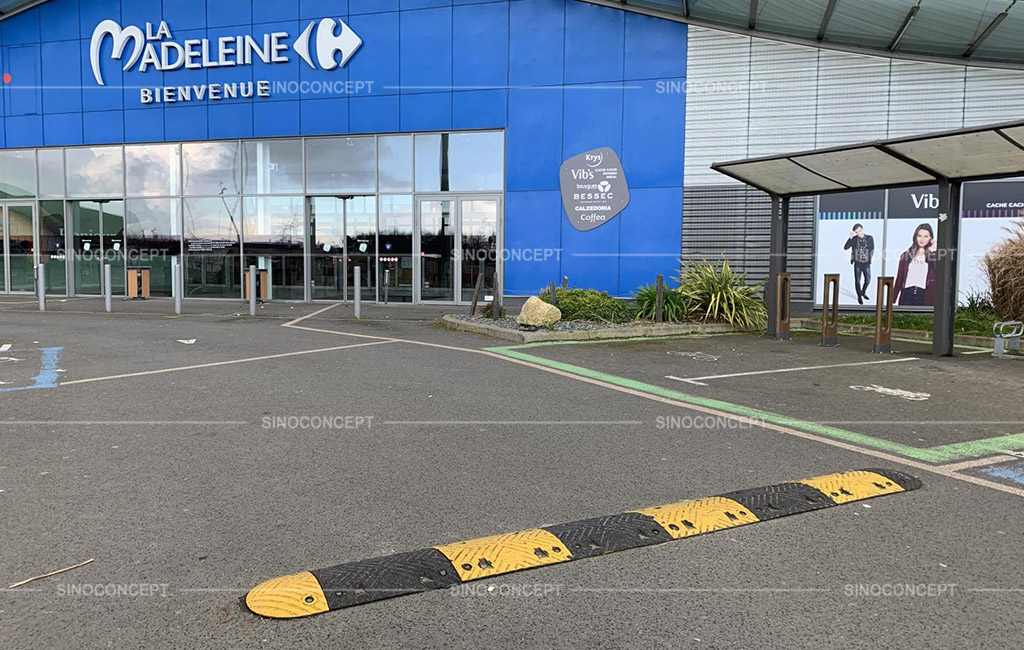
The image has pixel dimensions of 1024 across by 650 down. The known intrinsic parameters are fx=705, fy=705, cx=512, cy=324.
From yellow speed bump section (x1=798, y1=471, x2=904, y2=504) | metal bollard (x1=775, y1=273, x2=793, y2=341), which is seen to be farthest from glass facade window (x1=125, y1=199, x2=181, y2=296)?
yellow speed bump section (x1=798, y1=471, x2=904, y2=504)

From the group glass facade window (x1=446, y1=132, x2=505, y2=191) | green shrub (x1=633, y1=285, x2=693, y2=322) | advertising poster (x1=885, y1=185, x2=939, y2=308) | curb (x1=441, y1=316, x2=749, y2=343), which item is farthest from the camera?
glass facade window (x1=446, y1=132, x2=505, y2=191)

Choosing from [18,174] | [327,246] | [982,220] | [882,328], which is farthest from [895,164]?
[18,174]

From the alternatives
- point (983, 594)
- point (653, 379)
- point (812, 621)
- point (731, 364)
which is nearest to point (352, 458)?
point (812, 621)

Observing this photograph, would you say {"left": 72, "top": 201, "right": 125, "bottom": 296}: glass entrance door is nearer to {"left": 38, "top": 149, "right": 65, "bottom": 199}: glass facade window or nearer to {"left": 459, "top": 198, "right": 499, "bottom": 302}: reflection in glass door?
{"left": 38, "top": 149, "right": 65, "bottom": 199}: glass facade window

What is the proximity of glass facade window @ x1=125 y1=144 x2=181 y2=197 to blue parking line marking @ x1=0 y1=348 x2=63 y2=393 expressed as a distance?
11.3 m

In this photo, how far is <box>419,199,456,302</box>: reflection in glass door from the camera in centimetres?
1842

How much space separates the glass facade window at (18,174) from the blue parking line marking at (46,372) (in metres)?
14.3

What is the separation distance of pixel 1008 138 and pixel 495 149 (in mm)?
11664

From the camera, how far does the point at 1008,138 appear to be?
27.7 ft

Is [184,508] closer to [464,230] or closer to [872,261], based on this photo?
[464,230]

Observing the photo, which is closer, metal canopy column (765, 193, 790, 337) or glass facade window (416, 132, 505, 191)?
metal canopy column (765, 193, 790, 337)

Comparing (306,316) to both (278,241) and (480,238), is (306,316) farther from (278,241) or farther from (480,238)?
(480,238)

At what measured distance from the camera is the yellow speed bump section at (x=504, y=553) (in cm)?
330

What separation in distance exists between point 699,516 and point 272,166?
1825cm
